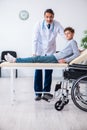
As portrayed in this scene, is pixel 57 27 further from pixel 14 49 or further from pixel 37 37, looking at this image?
pixel 14 49

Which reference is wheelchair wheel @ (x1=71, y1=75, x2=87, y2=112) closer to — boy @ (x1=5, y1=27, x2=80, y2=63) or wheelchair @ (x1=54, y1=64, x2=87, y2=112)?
wheelchair @ (x1=54, y1=64, x2=87, y2=112)

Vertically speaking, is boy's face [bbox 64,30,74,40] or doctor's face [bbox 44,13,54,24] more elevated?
doctor's face [bbox 44,13,54,24]

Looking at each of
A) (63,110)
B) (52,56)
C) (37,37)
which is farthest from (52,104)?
(37,37)

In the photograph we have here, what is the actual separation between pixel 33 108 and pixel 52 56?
737mm

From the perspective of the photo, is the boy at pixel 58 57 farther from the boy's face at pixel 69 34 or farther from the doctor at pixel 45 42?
the doctor at pixel 45 42

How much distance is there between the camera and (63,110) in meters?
3.34

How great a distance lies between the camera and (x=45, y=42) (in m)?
3.96

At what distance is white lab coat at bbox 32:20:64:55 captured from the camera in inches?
154

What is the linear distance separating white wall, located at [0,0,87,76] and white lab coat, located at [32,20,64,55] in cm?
271

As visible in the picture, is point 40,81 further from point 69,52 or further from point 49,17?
point 49,17

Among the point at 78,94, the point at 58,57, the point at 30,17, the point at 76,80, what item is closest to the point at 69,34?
the point at 58,57

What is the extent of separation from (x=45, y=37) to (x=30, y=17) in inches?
110

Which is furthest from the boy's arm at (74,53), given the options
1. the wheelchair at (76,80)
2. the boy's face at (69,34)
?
the wheelchair at (76,80)

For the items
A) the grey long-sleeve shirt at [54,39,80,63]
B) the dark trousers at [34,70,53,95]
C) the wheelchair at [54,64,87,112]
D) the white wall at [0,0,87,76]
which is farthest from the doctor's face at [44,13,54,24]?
the white wall at [0,0,87,76]
